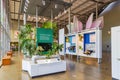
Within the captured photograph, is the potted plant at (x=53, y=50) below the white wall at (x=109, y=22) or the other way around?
below

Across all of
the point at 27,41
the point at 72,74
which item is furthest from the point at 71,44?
the point at 72,74

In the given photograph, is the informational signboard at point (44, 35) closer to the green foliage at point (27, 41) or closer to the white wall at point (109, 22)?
the green foliage at point (27, 41)

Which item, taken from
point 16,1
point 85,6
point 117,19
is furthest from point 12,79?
point 117,19

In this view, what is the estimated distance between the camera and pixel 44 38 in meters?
5.44

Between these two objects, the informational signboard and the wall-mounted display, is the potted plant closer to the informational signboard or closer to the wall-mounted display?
the informational signboard

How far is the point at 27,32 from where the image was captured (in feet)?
20.0

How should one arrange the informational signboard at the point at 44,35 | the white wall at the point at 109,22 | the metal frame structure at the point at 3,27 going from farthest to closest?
the white wall at the point at 109,22 < the metal frame structure at the point at 3,27 < the informational signboard at the point at 44,35

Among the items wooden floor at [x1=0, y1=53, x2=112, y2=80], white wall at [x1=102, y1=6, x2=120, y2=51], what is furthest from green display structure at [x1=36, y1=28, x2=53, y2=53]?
white wall at [x1=102, y1=6, x2=120, y2=51]

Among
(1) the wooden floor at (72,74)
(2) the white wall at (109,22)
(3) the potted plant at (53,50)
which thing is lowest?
(1) the wooden floor at (72,74)

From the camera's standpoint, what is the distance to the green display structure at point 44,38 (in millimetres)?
5285

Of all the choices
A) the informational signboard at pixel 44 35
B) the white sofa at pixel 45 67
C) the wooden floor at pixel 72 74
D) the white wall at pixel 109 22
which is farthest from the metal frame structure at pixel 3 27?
the white wall at pixel 109 22

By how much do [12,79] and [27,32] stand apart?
2.54 metres

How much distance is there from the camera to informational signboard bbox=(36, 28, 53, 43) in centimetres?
529

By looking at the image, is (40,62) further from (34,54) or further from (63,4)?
(63,4)
